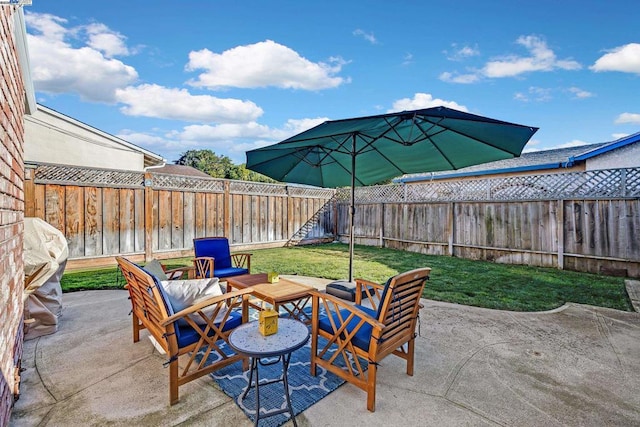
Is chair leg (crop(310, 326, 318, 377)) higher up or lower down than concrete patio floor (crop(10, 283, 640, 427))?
higher up

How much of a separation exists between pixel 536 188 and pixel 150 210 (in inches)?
401

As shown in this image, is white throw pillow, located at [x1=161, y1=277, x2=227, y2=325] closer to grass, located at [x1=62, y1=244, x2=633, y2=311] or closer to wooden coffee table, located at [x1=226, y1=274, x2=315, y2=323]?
wooden coffee table, located at [x1=226, y1=274, x2=315, y2=323]

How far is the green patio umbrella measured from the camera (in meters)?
3.01

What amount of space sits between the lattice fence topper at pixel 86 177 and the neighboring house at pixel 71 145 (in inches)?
13.9

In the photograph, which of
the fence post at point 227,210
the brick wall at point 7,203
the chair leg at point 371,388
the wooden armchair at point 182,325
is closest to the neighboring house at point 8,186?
the brick wall at point 7,203

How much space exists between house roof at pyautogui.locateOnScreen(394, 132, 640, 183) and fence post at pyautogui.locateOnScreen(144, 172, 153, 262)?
10.2m

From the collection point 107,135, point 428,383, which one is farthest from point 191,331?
point 107,135

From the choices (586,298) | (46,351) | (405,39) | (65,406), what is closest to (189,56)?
(405,39)

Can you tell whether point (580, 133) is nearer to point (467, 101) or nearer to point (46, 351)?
point (467, 101)

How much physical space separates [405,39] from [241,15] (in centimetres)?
464

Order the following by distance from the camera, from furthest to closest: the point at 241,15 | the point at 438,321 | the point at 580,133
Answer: the point at 580,133
the point at 241,15
the point at 438,321

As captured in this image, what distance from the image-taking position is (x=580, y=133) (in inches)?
578

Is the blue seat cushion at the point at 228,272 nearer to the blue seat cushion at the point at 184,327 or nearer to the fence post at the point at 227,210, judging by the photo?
the blue seat cushion at the point at 184,327

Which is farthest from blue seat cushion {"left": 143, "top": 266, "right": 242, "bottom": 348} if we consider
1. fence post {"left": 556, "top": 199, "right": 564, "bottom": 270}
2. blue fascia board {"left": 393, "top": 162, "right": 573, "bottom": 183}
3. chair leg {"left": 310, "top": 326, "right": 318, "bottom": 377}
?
blue fascia board {"left": 393, "top": 162, "right": 573, "bottom": 183}
